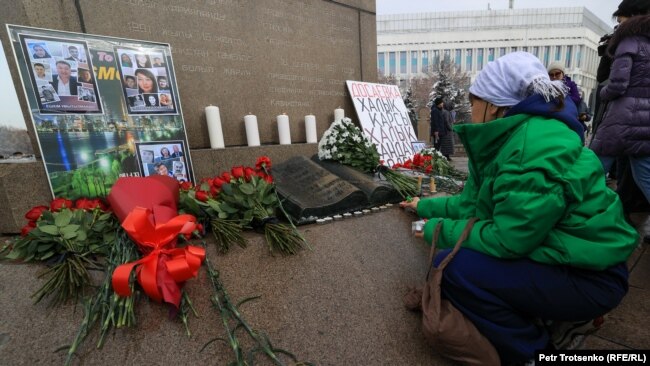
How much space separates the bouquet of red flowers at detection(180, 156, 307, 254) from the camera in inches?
74.7

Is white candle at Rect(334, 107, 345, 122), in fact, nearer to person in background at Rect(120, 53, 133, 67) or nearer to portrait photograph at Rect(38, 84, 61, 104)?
person in background at Rect(120, 53, 133, 67)

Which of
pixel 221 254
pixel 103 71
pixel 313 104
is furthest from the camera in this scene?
pixel 313 104

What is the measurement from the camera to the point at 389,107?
527cm

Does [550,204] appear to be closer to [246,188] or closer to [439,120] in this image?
[246,188]

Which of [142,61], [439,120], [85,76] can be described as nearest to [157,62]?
[142,61]

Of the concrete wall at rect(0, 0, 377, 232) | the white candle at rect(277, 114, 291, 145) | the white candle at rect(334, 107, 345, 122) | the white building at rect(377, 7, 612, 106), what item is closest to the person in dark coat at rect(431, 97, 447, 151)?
the concrete wall at rect(0, 0, 377, 232)

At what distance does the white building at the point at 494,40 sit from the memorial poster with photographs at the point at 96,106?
4688cm

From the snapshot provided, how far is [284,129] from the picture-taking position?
3.94 m

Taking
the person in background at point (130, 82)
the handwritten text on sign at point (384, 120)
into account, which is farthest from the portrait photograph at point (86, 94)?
the handwritten text on sign at point (384, 120)

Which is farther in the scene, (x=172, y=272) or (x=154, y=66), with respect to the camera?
(x=154, y=66)

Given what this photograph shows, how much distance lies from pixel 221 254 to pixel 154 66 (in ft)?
6.77

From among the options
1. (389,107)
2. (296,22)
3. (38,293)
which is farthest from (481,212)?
(389,107)

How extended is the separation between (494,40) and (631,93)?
54.5 meters

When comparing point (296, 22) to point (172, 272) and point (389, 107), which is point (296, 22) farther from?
point (172, 272)
